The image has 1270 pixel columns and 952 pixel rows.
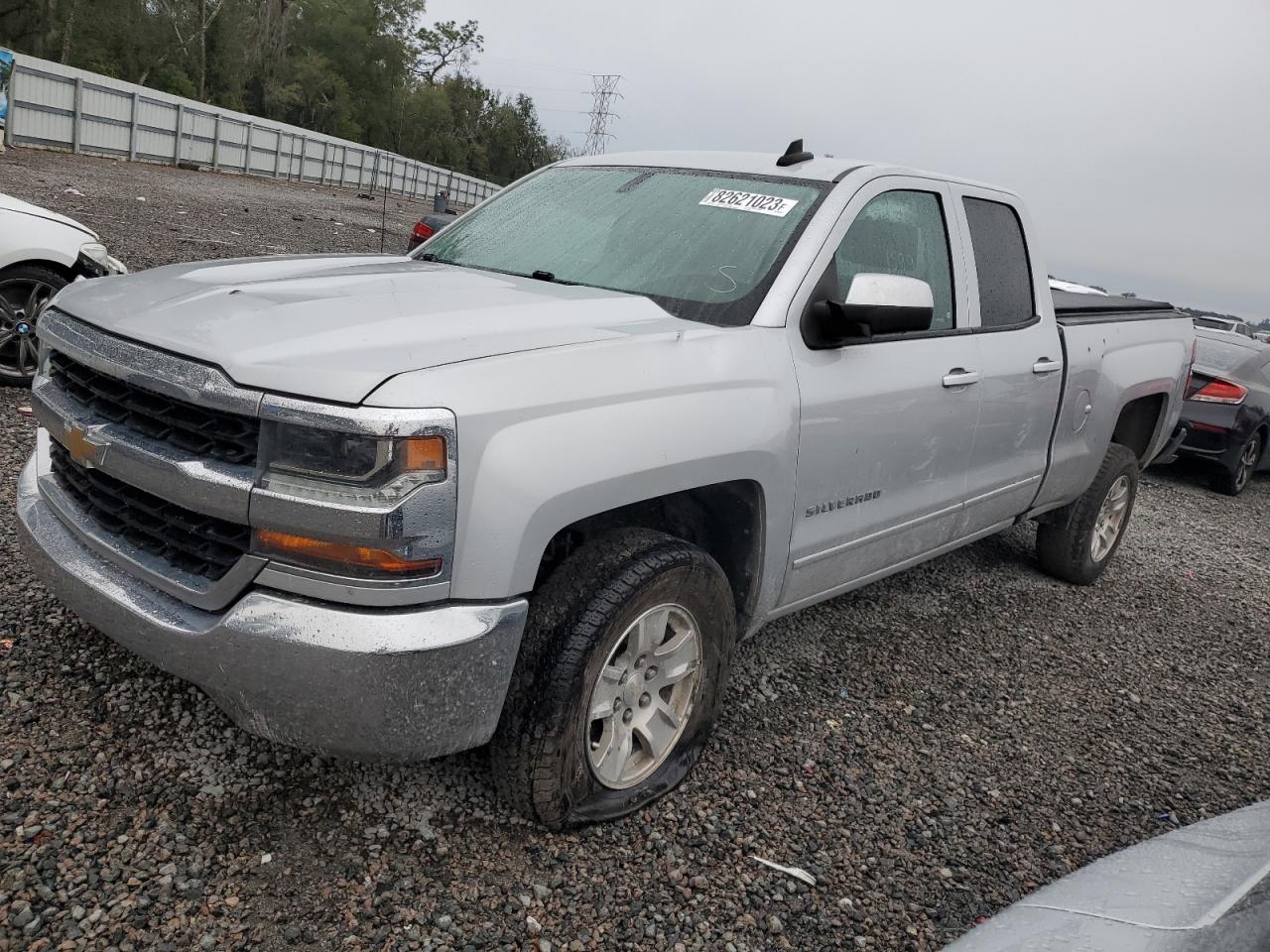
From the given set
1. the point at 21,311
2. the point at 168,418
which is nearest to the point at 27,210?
the point at 21,311

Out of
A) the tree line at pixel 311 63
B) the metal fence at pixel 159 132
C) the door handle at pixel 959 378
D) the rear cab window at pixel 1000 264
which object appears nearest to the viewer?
the door handle at pixel 959 378

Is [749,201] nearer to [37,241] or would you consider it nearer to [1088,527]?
[1088,527]

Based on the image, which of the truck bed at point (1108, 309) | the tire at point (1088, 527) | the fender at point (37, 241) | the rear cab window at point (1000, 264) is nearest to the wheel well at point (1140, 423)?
the tire at point (1088, 527)

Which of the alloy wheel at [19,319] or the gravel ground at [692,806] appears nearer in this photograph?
the gravel ground at [692,806]

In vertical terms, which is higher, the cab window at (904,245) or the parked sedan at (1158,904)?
the cab window at (904,245)

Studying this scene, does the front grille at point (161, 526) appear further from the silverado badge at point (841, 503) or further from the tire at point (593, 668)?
the silverado badge at point (841, 503)

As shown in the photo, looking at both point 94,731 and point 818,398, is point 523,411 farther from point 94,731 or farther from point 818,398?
point 94,731

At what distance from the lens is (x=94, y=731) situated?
2684 mm

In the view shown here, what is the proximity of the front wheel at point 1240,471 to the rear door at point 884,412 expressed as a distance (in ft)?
22.2

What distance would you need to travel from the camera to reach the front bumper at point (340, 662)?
2.05 metres

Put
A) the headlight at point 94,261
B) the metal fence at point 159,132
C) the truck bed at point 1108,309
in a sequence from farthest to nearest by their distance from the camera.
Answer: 1. the metal fence at point 159,132
2. the headlight at point 94,261
3. the truck bed at point 1108,309

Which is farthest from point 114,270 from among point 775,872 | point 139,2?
point 139,2

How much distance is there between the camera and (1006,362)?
12.8 ft

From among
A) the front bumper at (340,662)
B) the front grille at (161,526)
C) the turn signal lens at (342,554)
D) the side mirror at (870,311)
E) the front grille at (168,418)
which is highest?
the side mirror at (870,311)
